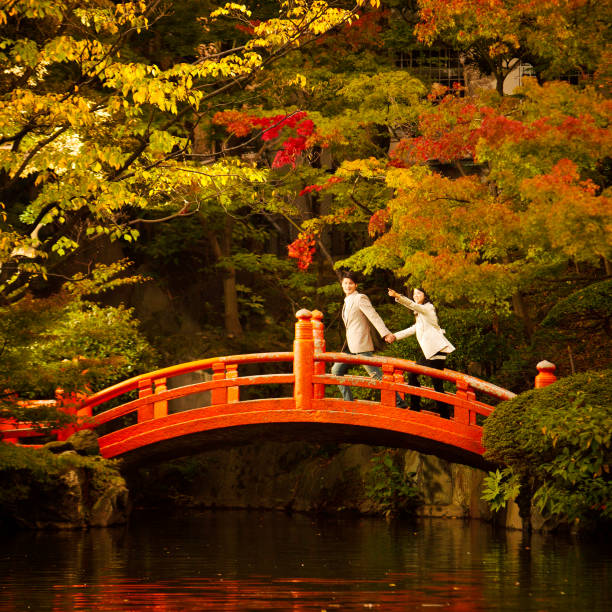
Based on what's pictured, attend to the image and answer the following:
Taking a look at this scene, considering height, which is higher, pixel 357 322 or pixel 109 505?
pixel 357 322

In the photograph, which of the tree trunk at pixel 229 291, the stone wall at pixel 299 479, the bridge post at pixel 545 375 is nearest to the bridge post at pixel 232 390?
the bridge post at pixel 545 375

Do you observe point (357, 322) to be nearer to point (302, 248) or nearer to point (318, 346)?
point (318, 346)

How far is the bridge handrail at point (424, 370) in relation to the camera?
14.8 metres

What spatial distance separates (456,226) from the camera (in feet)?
50.7

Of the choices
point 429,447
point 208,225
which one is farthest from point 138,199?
point 208,225

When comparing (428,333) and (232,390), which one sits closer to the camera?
(428,333)

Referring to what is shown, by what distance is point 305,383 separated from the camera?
50.9 ft

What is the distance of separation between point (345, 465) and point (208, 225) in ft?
19.3

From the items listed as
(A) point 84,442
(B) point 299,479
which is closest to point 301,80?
(A) point 84,442

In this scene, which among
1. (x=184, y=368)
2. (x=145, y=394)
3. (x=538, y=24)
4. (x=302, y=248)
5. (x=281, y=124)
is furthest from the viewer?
(x=302, y=248)

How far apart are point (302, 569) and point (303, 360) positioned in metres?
5.29

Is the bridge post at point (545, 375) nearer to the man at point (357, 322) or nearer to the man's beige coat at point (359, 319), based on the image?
the man at point (357, 322)

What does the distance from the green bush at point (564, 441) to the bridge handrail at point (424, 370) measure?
571mm

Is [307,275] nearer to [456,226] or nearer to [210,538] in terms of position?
Result: [456,226]
